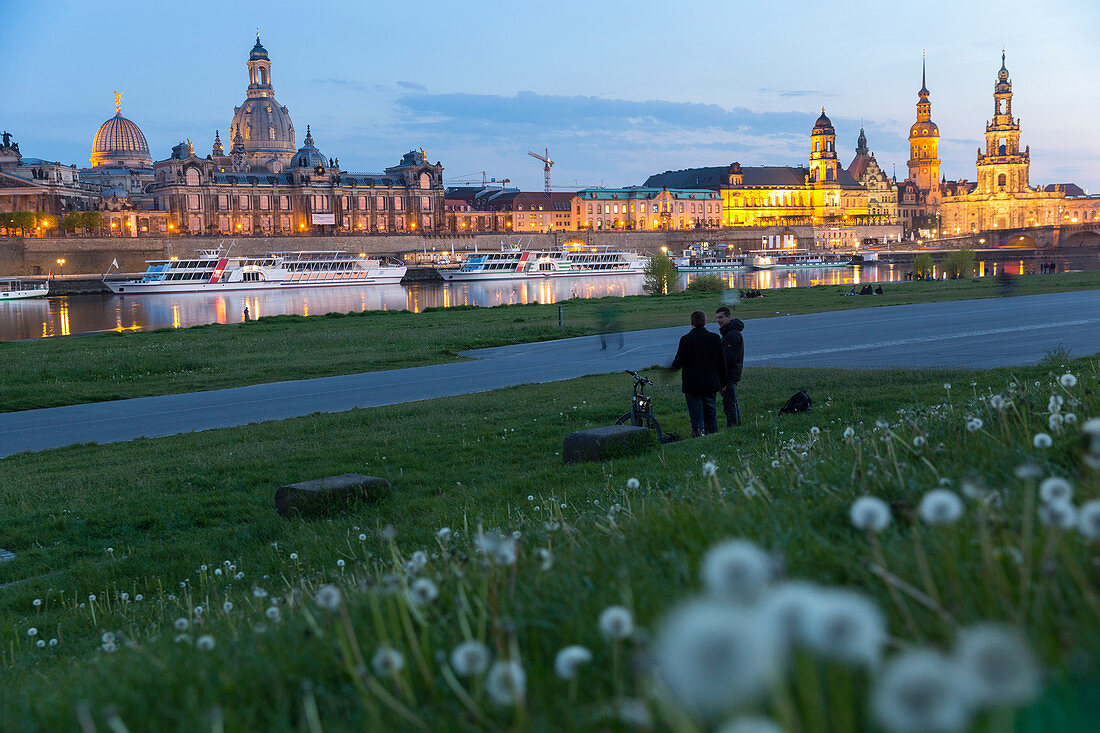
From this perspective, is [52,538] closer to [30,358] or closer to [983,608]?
[983,608]

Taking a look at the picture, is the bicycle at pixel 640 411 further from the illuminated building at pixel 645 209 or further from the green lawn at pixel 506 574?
the illuminated building at pixel 645 209

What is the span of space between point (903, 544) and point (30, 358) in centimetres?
2443

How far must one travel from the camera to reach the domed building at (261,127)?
162000mm

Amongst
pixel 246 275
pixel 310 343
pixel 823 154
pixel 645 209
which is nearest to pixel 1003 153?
pixel 823 154

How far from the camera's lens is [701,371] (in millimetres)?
10555

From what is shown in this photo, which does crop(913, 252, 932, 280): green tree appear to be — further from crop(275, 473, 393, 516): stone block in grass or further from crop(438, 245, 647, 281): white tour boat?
crop(275, 473, 393, 516): stone block in grass

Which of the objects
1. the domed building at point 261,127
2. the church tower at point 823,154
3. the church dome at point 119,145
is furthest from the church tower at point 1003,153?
the church dome at point 119,145

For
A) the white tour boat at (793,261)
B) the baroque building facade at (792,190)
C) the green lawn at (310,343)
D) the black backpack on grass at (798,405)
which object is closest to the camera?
the black backpack on grass at (798,405)

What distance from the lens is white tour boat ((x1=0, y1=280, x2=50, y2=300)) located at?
72.2 metres

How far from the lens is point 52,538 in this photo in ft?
25.8

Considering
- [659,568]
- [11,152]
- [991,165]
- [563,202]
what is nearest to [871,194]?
[991,165]

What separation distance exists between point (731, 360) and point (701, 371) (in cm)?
94

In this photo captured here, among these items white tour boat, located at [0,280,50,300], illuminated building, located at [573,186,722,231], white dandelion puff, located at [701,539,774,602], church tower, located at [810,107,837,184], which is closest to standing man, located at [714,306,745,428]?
white dandelion puff, located at [701,539,774,602]

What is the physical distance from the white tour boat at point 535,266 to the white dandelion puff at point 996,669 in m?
93.1
